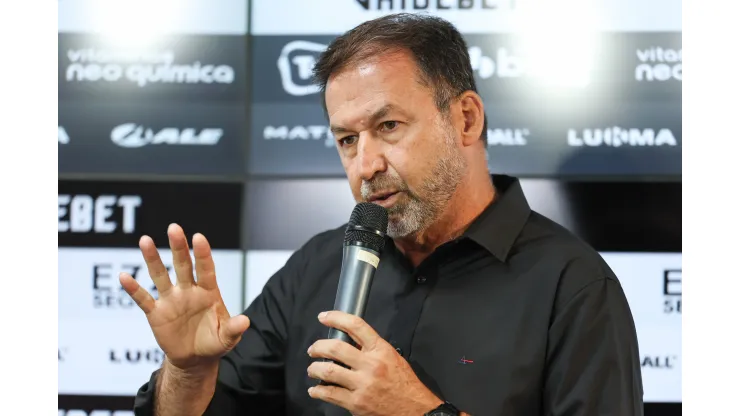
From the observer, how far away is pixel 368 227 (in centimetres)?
153

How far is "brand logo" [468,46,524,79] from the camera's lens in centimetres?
275

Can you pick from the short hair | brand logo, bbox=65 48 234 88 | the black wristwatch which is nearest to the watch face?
the black wristwatch

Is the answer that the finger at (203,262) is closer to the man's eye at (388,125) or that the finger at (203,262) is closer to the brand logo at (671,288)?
the man's eye at (388,125)

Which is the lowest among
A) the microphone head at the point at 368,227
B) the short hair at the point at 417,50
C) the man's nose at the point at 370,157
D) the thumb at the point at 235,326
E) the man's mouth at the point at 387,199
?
the thumb at the point at 235,326

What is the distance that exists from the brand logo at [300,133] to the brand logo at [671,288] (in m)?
1.25

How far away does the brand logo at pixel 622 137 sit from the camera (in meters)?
2.72

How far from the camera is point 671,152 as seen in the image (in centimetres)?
273

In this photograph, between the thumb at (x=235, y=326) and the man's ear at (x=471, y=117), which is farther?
the man's ear at (x=471, y=117)

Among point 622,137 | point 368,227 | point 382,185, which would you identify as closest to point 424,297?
point 382,185

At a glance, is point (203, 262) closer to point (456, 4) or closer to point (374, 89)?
point (374, 89)

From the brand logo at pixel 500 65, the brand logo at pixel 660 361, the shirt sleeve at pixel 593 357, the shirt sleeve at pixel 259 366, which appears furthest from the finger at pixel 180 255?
the brand logo at pixel 660 361

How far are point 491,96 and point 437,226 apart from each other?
96 cm

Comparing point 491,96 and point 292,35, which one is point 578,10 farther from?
point 292,35

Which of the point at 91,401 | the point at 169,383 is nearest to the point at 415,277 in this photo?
the point at 169,383
